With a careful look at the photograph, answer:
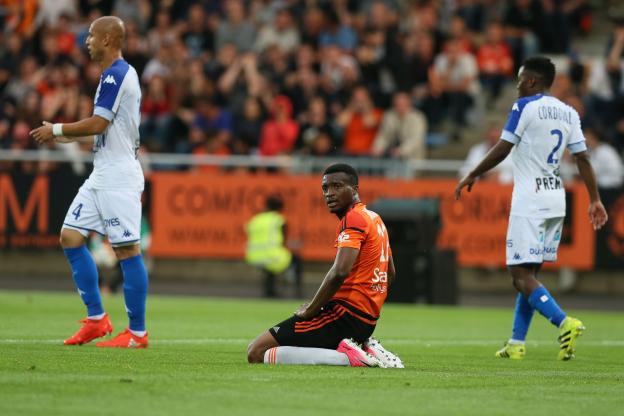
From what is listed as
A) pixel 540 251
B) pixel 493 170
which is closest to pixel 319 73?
pixel 493 170

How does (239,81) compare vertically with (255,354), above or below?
above

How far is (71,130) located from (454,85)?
Result: 1541 cm

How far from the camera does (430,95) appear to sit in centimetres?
2583

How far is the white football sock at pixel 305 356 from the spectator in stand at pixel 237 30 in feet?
64.1

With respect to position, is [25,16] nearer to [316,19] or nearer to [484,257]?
[316,19]

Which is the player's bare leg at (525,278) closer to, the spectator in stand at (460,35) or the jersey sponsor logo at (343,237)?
the jersey sponsor logo at (343,237)

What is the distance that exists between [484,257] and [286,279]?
3.54 meters

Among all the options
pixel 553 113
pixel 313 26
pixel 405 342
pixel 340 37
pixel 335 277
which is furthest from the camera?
pixel 313 26

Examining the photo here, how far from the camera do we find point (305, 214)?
2450cm

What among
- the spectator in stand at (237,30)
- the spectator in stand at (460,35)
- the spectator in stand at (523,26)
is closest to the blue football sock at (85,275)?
the spectator in stand at (460,35)

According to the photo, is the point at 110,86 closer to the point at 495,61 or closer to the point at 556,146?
the point at 556,146

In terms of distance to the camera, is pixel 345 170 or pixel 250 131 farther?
pixel 250 131

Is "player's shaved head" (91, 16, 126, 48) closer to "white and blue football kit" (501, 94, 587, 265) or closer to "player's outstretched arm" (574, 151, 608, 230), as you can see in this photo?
"white and blue football kit" (501, 94, 587, 265)

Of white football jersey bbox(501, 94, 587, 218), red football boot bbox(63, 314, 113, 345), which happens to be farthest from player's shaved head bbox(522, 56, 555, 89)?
red football boot bbox(63, 314, 113, 345)
